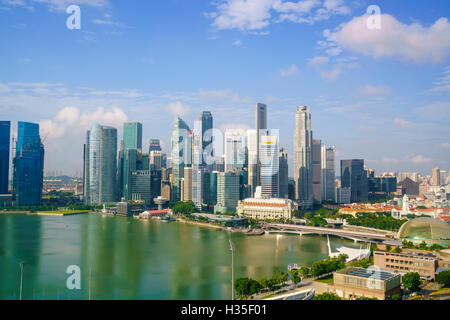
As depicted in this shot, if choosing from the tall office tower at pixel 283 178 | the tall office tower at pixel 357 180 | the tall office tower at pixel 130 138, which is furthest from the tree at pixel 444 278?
the tall office tower at pixel 130 138

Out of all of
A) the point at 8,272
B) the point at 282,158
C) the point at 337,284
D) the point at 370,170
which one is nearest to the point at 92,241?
the point at 8,272

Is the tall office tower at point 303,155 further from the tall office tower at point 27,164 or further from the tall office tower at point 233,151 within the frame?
the tall office tower at point 27,164

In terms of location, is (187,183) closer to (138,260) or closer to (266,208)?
(266,208)

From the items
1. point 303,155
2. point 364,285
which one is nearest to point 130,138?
point 303,155

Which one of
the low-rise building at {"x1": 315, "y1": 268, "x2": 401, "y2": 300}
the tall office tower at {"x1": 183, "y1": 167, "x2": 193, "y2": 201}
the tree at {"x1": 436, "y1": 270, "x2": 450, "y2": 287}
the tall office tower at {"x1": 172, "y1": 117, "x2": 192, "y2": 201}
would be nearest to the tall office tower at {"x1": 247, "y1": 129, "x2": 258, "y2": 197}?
the tall office tower at {"x1": 183, "y1": 167, "x2": 193, "y2": 201}

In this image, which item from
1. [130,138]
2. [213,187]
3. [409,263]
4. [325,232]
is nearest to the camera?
[409,263]

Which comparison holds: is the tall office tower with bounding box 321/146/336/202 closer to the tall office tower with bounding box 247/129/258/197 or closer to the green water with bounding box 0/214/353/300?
the tall office tower with bounding box 247/129/258/197
